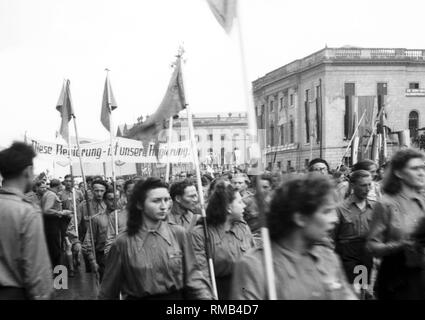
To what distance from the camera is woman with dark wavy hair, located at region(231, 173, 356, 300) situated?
121 inches

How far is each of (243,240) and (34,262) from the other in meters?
2.34

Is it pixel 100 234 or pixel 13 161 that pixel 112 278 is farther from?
pixel 100 234

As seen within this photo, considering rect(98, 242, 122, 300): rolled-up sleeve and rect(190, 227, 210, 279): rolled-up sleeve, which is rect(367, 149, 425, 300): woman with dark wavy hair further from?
rect(98, 242, 122, 300): rolled-up sleeve

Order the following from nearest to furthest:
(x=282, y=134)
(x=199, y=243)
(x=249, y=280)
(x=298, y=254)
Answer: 1. (x=249, y=280)
2. (x=298, y=254)
3. (x=199, y=243)
4. (x=282, y=134)

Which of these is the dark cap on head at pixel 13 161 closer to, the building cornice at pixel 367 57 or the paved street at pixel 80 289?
the paved street at pixel 80 289

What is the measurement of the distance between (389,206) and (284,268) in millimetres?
2009

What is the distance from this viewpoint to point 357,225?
6.77 m

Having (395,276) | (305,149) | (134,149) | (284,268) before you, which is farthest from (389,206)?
(305,149)

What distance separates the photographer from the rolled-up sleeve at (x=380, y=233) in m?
4.70

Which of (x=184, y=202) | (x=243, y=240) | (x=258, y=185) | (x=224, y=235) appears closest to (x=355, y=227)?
(x=243, y=240)

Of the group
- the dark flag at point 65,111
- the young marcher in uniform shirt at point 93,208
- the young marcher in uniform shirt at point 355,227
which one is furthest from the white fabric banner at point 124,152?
the young marcher in uniform shirt at point 355,227

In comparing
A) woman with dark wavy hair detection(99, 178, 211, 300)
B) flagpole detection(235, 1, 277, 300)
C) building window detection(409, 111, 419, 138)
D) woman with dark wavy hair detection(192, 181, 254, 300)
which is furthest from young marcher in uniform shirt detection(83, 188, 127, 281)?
building window detection(409, 111, 419, 138)

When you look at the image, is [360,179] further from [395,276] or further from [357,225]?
[395,276]

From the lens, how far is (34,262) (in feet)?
13.1
